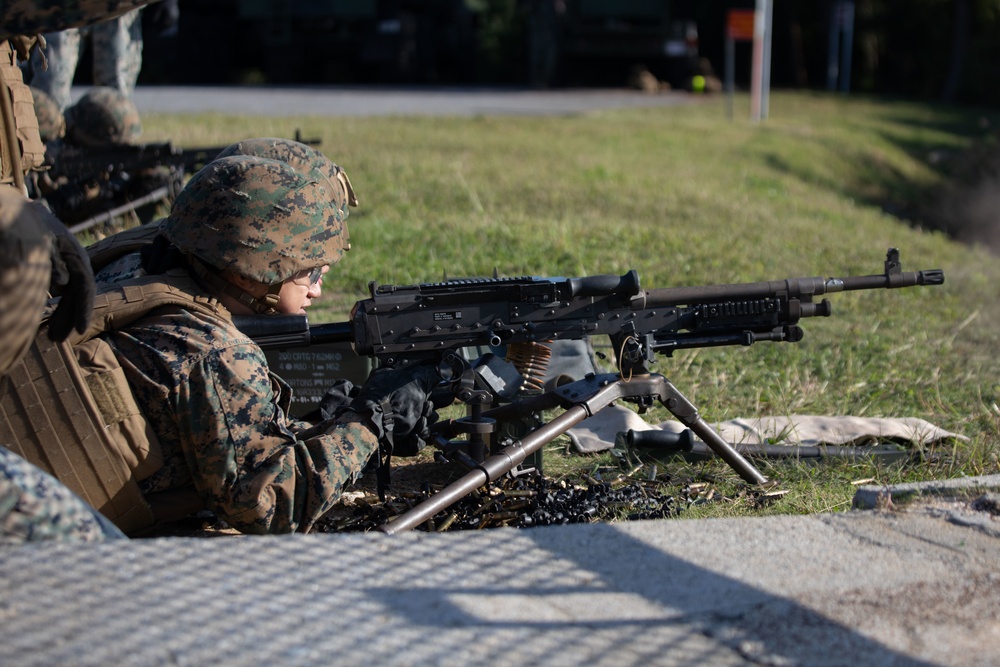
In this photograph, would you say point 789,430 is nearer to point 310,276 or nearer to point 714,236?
point 310,276

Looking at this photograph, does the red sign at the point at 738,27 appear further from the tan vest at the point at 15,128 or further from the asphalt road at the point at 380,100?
the tan vest at the point at 15,128

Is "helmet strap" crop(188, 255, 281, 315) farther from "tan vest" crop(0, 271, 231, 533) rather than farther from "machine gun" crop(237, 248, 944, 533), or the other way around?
"tan vest" crop(0, 271, 231, 533)

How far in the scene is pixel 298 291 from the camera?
349 cm

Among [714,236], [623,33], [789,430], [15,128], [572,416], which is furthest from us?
[623,33]

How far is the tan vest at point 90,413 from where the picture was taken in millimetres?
2893

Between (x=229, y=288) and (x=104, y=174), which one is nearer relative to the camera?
(x=229, y=288)

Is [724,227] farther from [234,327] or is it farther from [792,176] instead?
[234,327]

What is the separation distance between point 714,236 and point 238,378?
6195 millimetres

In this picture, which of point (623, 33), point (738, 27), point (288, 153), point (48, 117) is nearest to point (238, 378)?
point (288, 153)

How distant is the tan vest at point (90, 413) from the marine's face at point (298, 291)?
1.38 ft

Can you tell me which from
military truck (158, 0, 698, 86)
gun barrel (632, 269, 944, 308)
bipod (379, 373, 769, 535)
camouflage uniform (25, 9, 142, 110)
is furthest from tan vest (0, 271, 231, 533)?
military truck (158, 0, 698, 86)

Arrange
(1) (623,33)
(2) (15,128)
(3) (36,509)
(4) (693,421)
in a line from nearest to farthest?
(3) (36,509)
(4) (693,421)
(2) (15,128)
(1) (623,33)

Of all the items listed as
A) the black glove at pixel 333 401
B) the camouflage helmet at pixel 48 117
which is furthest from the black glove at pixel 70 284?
the camouflage helmet at pixel 48 117

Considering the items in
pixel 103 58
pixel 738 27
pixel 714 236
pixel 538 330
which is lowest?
pixel 714 236
